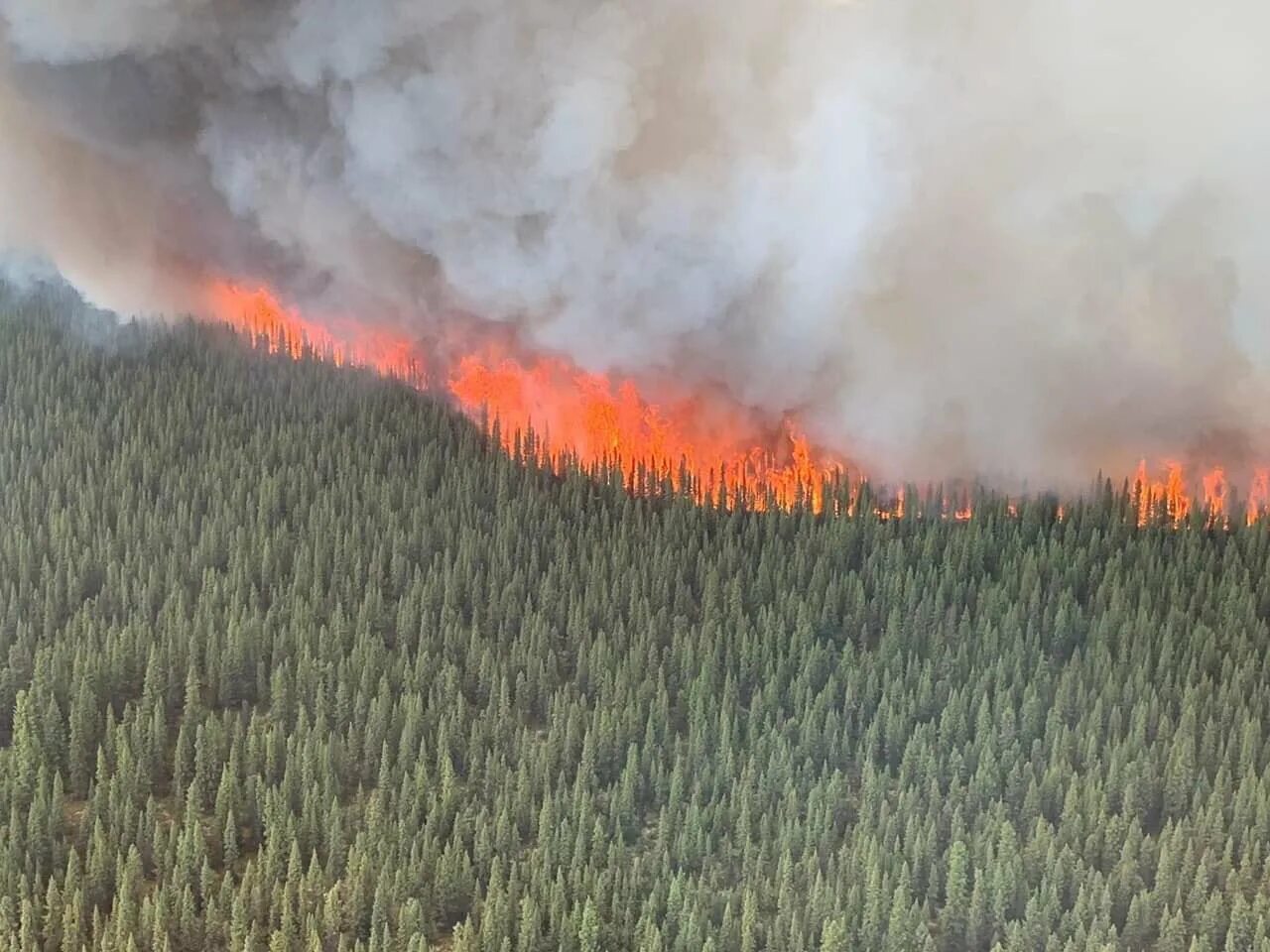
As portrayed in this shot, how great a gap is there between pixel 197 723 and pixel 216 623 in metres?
1.01

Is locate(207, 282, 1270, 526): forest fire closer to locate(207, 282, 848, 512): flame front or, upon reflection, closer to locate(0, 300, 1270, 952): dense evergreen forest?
locate(207, 282, 848, 512): flame front

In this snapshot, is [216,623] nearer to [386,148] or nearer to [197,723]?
[197,723]

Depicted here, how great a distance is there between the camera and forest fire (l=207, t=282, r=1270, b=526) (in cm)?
1067

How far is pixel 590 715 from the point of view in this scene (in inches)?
399

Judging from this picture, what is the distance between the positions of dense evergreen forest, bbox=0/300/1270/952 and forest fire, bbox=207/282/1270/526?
10.4 inches

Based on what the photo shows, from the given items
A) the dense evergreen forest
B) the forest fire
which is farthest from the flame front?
the dense evergreen forest

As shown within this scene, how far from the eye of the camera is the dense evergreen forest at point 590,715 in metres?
8.71

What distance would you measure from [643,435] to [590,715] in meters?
2.96

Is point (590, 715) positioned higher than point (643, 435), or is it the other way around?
point (643, 435)

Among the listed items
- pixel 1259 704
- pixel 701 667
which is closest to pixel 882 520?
pixel 701 667

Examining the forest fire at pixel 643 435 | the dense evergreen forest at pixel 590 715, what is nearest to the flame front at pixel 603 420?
the forest fire at pixel 643 435

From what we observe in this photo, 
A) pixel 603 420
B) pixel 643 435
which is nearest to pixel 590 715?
pixel 643 435

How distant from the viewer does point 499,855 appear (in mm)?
9250

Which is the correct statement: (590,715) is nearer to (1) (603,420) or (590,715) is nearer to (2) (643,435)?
(2) (643,435)
